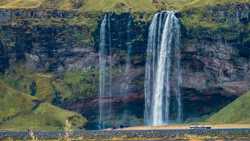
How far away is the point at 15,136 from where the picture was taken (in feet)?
547

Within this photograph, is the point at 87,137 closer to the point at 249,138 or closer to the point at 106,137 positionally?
the point at 106,137

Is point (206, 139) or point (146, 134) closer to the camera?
point (206, 139)

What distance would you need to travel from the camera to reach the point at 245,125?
19875 cm

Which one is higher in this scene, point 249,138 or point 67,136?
Answer: point 67,136

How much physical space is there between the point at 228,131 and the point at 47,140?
39.2m

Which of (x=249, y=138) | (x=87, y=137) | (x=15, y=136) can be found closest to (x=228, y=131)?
(x=249, y=138)

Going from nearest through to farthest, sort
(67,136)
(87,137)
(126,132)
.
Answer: (67,136), (87,137), (126,132)

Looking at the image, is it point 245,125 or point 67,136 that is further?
point 245,125

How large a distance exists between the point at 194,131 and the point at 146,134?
10717 millimetres

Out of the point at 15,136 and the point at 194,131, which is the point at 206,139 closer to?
the point at 194,131

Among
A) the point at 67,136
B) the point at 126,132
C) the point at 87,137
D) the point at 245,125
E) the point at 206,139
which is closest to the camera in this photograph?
the point at 67,136

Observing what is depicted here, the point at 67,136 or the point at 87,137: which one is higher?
the point at 67,136

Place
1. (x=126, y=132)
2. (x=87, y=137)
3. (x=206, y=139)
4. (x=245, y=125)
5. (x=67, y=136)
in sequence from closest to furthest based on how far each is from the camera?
1. (x=67, y=136)
2. (x=206, y=139)
3. (x=87, y=137)
4. (x=126, y=132)
5. (x=245, y=125)

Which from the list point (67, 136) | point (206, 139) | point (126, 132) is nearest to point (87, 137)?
point (126, 132)
